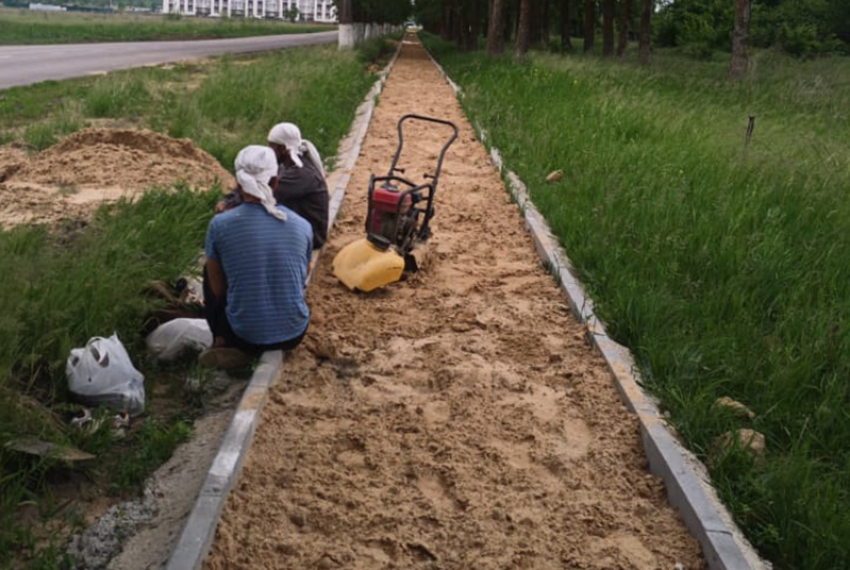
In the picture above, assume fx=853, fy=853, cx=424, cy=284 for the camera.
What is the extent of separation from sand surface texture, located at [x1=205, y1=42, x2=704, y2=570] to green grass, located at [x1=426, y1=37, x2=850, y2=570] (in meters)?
0.43

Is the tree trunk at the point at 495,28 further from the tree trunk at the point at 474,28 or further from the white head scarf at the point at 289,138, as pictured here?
the white head scarf at the point at 289,138

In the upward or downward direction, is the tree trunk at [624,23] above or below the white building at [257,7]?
below

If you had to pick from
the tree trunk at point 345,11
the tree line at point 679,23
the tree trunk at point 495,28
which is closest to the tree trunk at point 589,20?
the tree line at point 679,23

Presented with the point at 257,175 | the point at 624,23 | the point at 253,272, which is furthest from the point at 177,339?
the point at 624,23

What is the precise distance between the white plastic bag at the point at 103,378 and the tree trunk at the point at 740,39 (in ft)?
70.2

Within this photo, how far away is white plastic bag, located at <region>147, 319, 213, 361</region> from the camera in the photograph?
5.45 metres

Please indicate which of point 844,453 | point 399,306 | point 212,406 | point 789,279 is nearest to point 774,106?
point 789,279

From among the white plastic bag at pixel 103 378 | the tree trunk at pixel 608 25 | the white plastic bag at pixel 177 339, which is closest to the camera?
the white plastic bag at pixel 103 378

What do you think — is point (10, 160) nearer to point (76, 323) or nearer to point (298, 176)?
Result: point (298, 176)

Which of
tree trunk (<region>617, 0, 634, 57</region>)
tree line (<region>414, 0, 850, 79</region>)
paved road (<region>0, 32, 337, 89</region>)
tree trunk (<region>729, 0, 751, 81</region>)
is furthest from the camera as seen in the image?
tree line (<region>414, 0, 850, 79</region>)

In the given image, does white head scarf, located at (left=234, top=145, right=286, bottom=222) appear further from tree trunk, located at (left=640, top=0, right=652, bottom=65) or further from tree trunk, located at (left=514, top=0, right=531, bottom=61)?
tree trunk, located at (left=640, top=0, right=652, bottom=65)

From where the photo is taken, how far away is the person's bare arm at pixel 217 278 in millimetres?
5312

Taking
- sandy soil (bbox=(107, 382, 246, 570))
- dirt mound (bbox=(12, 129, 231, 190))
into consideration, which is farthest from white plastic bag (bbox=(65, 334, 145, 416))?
dirt mound (bbox=(12, 129, 231, 190))

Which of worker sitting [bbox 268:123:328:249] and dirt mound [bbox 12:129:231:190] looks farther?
dirt mound [bbox 12:129:231:190]
